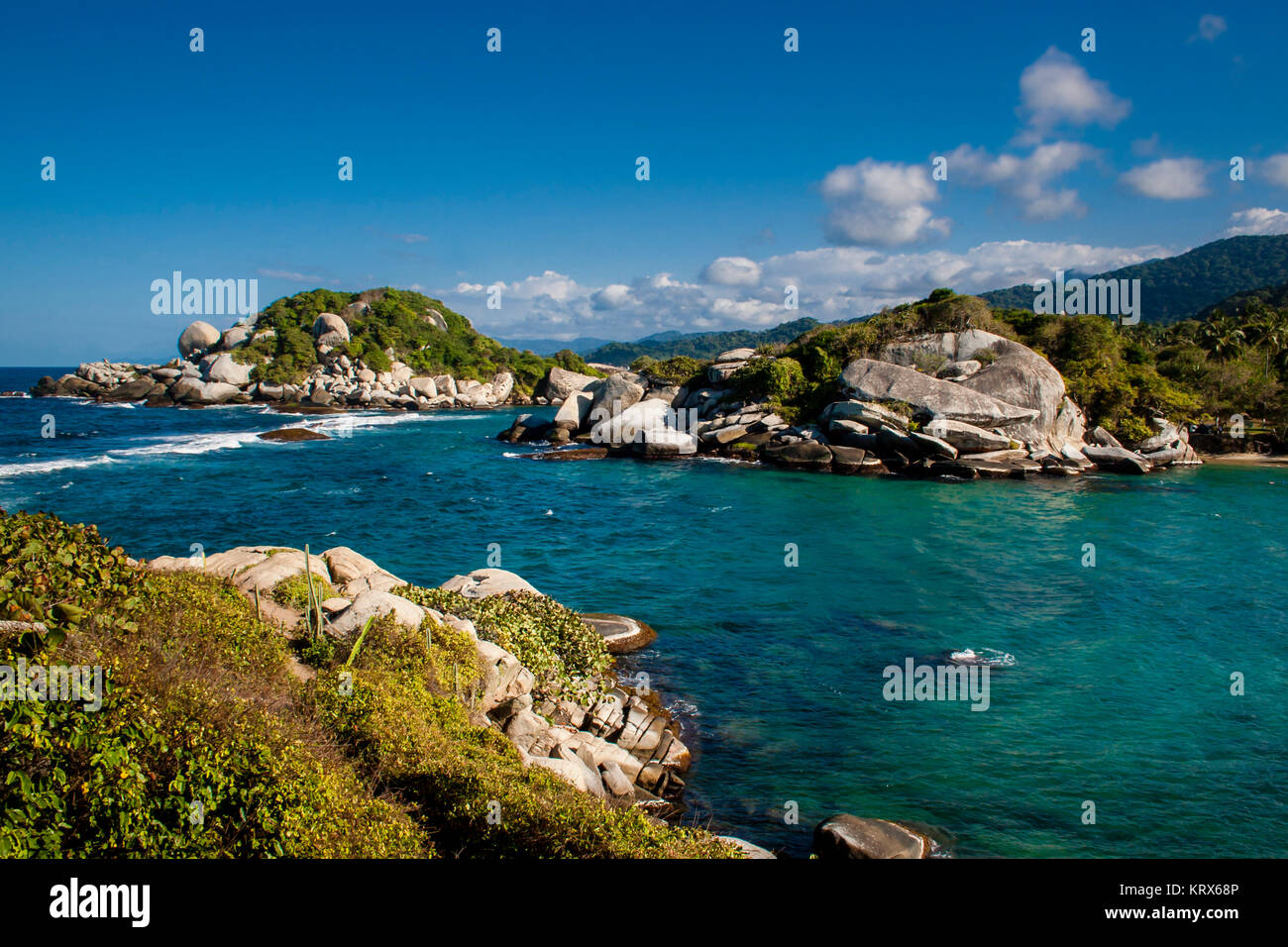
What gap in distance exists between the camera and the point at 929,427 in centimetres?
4372

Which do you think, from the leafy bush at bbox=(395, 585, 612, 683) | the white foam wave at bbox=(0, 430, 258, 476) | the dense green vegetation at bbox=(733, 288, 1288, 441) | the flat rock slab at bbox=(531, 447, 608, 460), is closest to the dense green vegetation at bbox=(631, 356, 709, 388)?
the dense green vegetation at bbox=(733, 288, 1288, 441)

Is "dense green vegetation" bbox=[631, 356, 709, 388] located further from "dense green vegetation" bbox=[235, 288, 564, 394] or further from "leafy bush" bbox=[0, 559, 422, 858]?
"leafy bush" bbox=[0, 559, 422, 858]

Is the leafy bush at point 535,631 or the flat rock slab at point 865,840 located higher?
the leafy bush at point 535,631

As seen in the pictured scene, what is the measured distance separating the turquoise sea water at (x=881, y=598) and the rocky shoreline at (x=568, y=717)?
72 cm

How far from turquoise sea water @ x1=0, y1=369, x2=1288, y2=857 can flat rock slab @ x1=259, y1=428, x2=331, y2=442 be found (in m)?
7.61

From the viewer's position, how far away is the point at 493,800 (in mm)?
7926

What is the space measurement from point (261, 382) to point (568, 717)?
93.4 metres

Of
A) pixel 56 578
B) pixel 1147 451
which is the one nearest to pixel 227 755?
pixel 56 578

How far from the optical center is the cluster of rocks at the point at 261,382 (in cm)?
8931

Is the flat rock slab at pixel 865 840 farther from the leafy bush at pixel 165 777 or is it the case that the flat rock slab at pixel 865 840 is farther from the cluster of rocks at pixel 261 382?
the cluster of rocks at pixel 261 382

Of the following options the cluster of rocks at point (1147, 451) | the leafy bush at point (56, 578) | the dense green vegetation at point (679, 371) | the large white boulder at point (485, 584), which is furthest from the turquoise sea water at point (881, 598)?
the dense green vegetation at point (679, 371)

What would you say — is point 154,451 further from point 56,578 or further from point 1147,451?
point 1147,451

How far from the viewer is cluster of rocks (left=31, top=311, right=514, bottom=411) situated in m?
89.3
